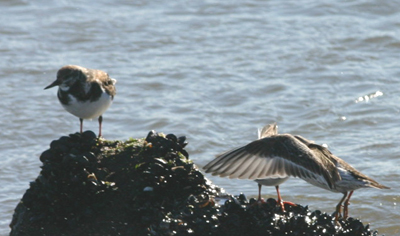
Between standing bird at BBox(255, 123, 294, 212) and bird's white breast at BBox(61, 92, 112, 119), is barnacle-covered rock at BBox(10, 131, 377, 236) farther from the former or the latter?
bird's white breast at BBox(61, 92, 112, 119)

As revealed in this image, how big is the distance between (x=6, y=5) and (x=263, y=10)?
189 inches

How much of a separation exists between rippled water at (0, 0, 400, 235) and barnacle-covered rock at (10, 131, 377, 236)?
146 cm

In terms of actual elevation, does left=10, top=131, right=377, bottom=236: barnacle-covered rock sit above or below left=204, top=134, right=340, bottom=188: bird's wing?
below

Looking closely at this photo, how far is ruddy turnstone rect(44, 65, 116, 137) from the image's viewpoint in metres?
6.42

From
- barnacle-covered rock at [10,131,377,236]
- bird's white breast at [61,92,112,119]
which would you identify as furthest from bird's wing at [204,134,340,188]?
bird's white breast at [61,92,112,119]

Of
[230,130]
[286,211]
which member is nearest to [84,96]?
[286,211]

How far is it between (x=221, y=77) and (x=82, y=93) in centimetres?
408

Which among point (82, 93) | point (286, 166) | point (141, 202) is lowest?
point (141, 202)

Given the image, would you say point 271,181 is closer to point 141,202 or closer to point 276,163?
point 276,163

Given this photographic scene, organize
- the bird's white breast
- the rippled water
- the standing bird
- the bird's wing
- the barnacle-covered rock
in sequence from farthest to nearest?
the rippled water → the bird's white breast → the standing bird → the bird's wing → the barnacle-covered rock

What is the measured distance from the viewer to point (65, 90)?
21.3ft

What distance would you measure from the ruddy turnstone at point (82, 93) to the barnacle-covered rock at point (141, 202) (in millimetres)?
902

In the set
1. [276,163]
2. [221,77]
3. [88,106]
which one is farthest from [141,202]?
[221,77]

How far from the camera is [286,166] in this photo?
208 inches
